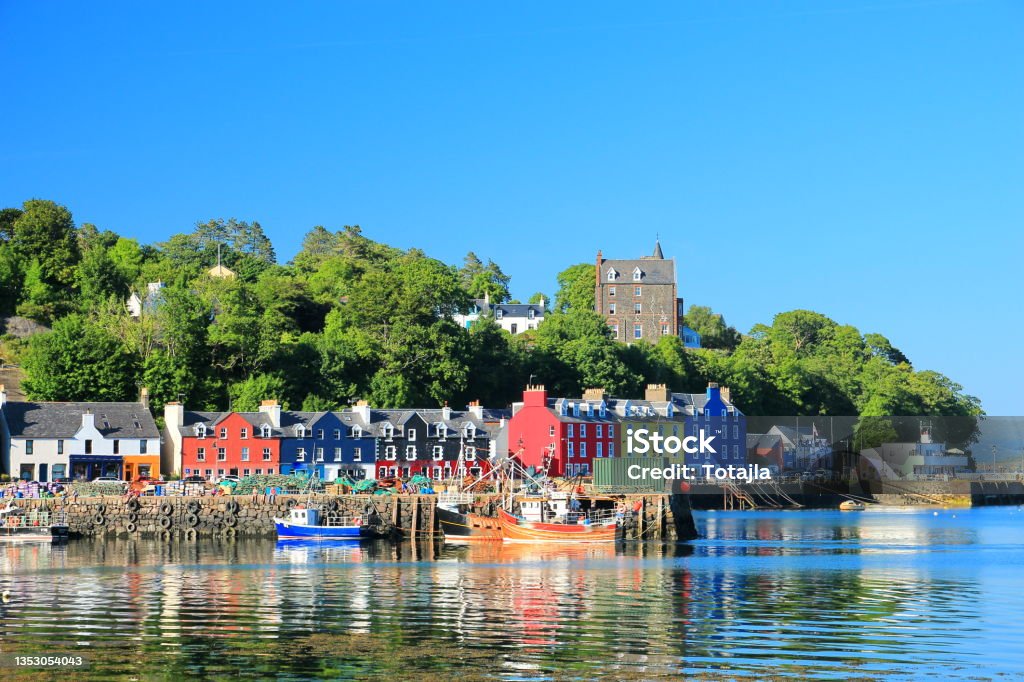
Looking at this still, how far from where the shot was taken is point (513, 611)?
46031 mm

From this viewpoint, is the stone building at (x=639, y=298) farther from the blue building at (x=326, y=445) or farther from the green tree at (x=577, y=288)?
the blue building at (x=326, y=445)

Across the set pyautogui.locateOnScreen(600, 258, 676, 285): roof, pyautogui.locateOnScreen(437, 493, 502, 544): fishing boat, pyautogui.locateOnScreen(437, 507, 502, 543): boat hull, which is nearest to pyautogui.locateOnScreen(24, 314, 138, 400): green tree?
pyautogui.locateOnScreen(437, 493, 502, 544): fishing boat

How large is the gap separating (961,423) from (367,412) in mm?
94398

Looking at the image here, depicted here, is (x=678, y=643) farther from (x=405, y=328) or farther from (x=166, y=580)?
(x=405, y=328)

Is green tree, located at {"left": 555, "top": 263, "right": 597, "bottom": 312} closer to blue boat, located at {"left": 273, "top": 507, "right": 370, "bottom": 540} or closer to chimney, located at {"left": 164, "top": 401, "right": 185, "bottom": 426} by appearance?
chimney, located at {"left": 164, "top": 401, "right": 185, "bottom": 426}

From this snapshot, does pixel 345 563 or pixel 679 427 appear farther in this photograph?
pixel 679 427

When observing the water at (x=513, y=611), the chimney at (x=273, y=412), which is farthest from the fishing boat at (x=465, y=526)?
the chimney at (x=273, y=412)

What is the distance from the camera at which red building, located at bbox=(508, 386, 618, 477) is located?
108 meters

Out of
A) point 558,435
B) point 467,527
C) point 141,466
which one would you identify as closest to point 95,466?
point 141,466

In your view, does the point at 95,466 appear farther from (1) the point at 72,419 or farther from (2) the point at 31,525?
(2) the point at 31,525

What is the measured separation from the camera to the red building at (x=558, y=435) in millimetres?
108062

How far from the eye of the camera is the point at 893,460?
149625 mm

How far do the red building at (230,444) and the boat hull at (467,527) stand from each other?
2553cm

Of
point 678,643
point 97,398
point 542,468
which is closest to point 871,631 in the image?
point 678,643
